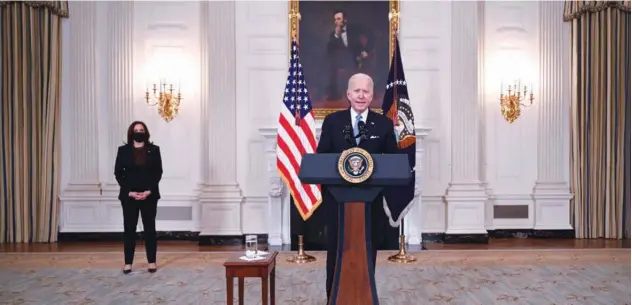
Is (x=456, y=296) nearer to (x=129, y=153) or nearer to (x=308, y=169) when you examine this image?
(x=308, y=169)

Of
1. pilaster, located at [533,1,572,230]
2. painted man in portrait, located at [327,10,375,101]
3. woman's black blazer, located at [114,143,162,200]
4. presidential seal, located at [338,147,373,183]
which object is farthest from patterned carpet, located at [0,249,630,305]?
painted man in portrait, located at [327,10,375,101]

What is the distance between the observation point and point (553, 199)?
9.04 metres

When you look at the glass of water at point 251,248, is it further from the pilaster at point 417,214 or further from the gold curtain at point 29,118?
the gold curtain at point 29,118

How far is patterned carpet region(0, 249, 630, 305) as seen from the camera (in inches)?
203

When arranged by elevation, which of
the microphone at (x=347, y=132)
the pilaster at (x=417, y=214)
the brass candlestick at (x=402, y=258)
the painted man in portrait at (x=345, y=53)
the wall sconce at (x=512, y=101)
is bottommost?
the brass candlestick at (x=402, y=258)

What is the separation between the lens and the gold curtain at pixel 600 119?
892 cm

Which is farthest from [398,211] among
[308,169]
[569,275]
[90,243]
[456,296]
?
[90,243]

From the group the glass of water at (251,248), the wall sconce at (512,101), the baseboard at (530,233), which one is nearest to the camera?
the glass of water at (251,248)

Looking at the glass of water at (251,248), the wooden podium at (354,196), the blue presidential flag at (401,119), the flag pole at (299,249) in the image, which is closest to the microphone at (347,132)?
the wooden podium at (354,196)

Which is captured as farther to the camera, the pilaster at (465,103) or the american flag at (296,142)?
the pilaster at (465,103)

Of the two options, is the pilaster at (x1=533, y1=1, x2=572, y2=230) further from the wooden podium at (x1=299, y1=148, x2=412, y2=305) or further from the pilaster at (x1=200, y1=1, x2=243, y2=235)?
the wooden podium at (x1=299, y1=148, x2=412, y2=305)

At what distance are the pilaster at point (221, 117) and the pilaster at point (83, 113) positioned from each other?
5.49 feet

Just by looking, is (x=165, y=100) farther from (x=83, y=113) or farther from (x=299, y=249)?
(x=299, y=249)

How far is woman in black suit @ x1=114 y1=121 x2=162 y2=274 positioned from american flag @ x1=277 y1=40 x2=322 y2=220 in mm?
1584
